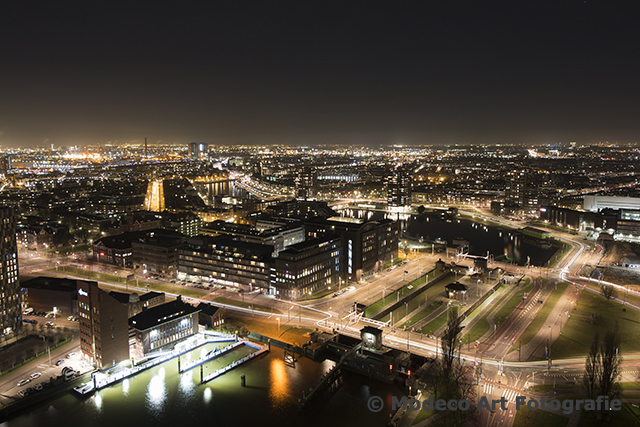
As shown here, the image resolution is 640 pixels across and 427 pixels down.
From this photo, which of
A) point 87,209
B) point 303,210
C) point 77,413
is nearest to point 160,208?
point 87,209

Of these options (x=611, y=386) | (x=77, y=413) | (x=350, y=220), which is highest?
(x=350, y=220)

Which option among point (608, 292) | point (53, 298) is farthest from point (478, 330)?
point (53, 298)

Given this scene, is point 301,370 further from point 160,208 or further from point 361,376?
point 160,208

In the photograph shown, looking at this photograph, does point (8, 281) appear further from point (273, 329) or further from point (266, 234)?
point (266, 234)

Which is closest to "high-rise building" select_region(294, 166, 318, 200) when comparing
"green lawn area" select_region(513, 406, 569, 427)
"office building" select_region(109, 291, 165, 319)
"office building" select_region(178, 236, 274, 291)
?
"office building" select_region(178, 236, 274, 291)

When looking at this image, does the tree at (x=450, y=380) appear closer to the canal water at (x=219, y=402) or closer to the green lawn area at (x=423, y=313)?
the canal water at (x=219, y=402)

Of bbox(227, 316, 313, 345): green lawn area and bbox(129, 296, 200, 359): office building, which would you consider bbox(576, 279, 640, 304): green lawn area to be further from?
bbox(129, 296, 200, 359): office building

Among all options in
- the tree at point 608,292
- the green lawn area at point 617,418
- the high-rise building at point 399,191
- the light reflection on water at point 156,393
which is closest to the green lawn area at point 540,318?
the tree at point 608,292

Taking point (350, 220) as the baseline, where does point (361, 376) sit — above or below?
below
